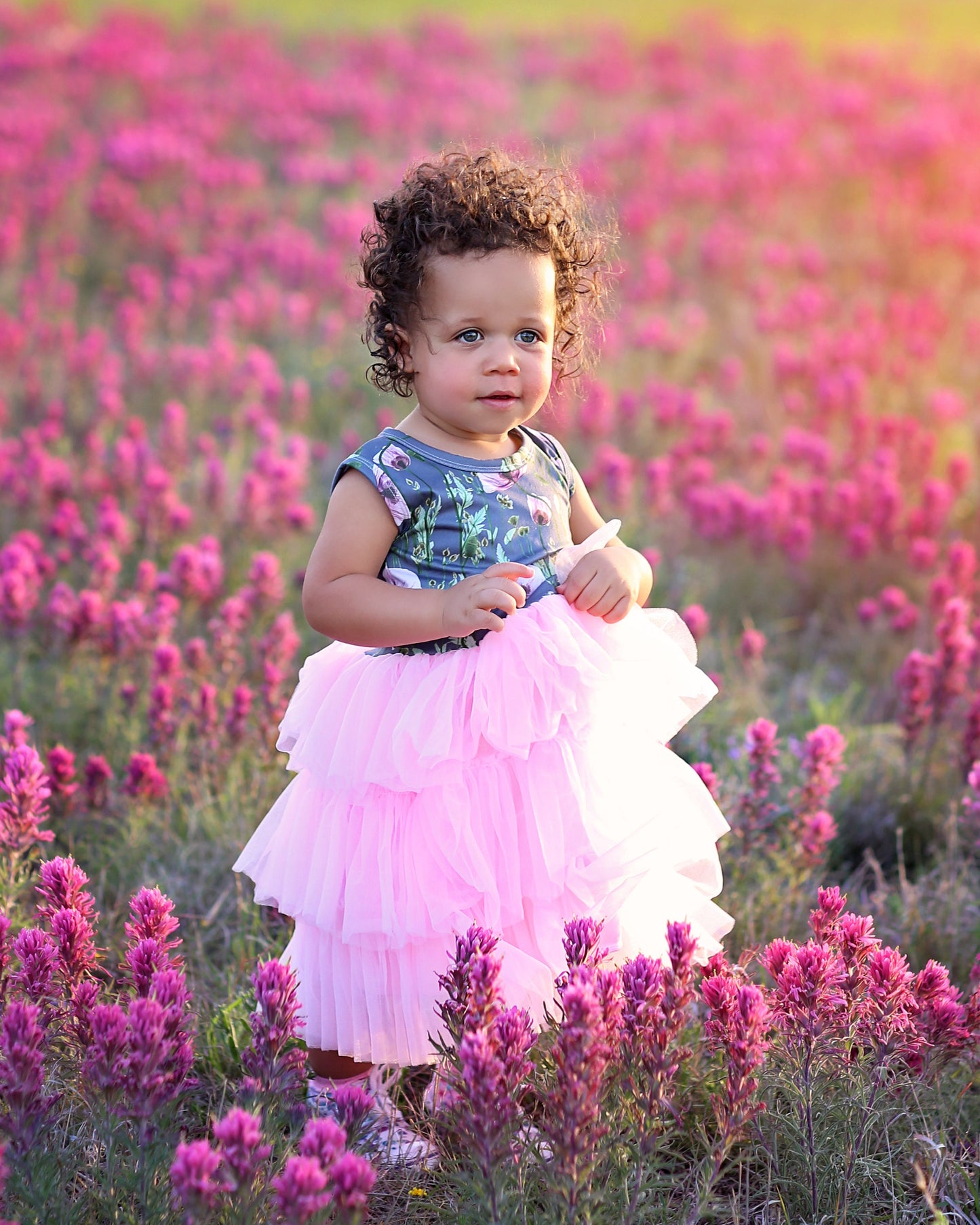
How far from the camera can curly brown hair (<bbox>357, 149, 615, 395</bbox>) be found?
2410 mm

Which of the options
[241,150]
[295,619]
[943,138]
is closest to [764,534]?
[295,619]

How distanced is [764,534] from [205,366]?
3.41m

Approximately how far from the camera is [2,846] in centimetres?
317

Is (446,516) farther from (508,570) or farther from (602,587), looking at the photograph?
(602,587)

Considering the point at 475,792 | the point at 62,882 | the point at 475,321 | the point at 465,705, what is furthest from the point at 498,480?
the point at 62,882

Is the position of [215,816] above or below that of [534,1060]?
above

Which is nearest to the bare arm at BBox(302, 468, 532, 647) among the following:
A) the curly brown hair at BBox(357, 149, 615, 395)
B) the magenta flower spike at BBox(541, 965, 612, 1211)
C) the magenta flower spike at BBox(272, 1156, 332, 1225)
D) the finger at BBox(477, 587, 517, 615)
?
the finger at BBox(477, 587, 517, 615)

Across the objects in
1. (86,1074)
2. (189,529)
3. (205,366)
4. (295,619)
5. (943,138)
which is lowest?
(86,1074)

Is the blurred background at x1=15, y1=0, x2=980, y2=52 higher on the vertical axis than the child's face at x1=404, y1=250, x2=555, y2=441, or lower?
higher

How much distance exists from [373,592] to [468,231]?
2.41ft

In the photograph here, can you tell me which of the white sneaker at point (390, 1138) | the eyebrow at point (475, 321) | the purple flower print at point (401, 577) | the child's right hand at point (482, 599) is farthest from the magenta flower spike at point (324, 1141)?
the eyebrow at point (475, 321)

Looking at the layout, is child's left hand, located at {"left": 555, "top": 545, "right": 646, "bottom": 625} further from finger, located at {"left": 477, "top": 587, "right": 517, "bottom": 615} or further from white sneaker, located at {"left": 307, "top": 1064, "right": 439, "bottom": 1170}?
white sneaker, located at {"left": 307, "top": 1064, "right": 439, "bottom": 1170}

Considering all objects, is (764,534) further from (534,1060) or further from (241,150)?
(241,150)

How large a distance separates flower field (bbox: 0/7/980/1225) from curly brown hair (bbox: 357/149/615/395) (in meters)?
0.24
